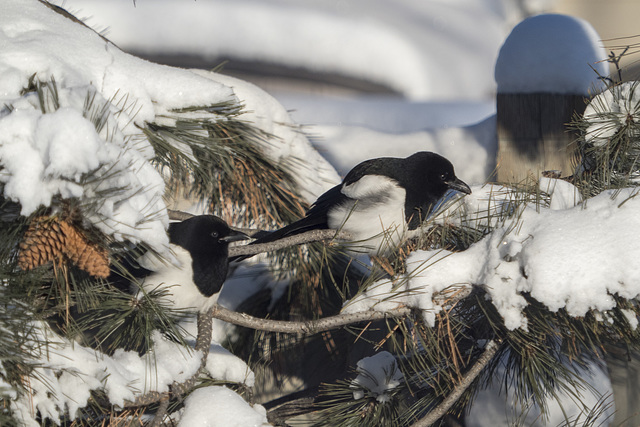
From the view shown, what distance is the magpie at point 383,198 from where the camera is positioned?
137 centimetres

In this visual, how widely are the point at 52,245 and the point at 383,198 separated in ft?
2.65

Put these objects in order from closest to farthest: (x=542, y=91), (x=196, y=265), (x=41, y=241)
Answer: (x=41, y=241) < (x=196, y=265) < (x=542, y=91)

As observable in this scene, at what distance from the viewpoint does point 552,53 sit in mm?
1998

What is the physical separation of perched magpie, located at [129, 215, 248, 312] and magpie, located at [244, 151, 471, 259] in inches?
3.9

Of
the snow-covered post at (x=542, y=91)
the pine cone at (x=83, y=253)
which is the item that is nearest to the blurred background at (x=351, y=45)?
the snow-covered post at (x=542, y=91)

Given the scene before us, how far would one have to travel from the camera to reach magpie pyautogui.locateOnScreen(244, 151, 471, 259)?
53.9 inches

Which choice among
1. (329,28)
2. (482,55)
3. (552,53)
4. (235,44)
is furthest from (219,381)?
(482,55)

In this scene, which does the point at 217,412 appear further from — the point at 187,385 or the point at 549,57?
the point at 549,57

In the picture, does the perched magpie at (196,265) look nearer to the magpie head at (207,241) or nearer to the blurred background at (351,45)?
the magpie head at (207,241)

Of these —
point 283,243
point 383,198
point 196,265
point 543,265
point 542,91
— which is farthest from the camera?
point 542,91

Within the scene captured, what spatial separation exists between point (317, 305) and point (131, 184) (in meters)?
0.96

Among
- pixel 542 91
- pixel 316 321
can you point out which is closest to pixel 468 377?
pixel 316 321

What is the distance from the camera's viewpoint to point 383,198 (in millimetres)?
1393

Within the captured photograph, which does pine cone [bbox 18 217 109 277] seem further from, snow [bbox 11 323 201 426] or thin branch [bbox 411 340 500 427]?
thin branch [bbox 411 340 500 427]
